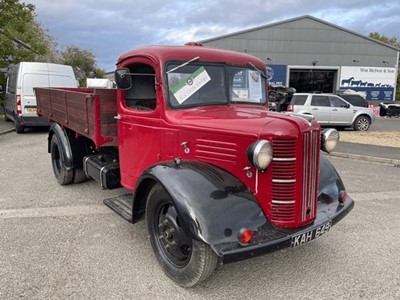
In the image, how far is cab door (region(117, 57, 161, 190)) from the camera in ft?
13.0

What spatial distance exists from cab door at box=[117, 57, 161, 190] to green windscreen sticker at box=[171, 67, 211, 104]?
0.78 feet

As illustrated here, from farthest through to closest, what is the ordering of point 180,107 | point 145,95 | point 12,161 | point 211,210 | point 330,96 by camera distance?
point 330,96 → point 12,161 → point 145,95 → point 180,107 → point 211,210

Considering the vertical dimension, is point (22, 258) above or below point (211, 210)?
below

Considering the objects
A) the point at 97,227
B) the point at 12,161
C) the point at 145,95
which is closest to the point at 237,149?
the point at 145,95

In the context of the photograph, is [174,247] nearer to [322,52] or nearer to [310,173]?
[310,173]

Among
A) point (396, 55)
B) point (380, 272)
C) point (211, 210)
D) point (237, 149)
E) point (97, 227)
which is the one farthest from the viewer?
point (396, 55)

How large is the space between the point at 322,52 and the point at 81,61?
38387 millimetres

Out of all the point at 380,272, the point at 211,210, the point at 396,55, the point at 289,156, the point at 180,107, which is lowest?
the point at 380,272

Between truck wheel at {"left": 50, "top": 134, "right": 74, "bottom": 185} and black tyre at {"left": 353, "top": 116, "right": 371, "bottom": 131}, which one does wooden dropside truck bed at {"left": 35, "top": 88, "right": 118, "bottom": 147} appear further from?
black tyre at {"left": 353, "top": 116, "right": 371, "bottom": 131}

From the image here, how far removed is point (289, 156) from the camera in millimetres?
3004

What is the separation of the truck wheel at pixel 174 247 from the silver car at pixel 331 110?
1284cm

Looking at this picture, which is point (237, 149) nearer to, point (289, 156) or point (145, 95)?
point (289, 156)

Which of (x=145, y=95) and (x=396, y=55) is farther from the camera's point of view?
(x=396, y=55)

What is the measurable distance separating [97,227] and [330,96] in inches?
543
